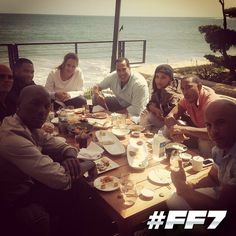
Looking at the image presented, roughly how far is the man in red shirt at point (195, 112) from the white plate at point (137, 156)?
2.10 ft

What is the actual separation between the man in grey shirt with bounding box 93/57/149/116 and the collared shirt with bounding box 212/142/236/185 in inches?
97.5

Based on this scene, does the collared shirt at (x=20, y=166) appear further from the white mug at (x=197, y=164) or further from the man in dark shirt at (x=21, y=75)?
the man in dark shirt at (x=21, y=75)

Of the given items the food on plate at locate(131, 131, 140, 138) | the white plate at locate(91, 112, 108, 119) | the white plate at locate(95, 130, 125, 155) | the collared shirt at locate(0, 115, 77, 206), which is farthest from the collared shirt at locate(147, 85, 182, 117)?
the collared shirt at locate(0, 115, 77, 206)

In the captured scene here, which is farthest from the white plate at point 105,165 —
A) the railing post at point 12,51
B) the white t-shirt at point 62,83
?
the railing post at point 12,51

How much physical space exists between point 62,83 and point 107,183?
3.34m

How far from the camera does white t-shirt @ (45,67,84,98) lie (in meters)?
5.13

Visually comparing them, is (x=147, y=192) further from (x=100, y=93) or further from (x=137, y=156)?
(x=100, y=93)

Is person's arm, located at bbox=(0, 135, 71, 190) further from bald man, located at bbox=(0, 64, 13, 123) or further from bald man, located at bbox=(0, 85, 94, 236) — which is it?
bald man, located at bbox=(0, 64, 13, 123)

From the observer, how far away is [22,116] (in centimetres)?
220

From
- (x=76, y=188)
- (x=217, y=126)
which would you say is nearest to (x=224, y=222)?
(x=217, y=126)

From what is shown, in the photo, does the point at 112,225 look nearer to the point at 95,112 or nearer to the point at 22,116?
the point at 22,116

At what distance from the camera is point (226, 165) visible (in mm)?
2061

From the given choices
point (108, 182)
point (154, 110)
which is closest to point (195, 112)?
point (154, 110)

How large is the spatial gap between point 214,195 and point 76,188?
116cm
